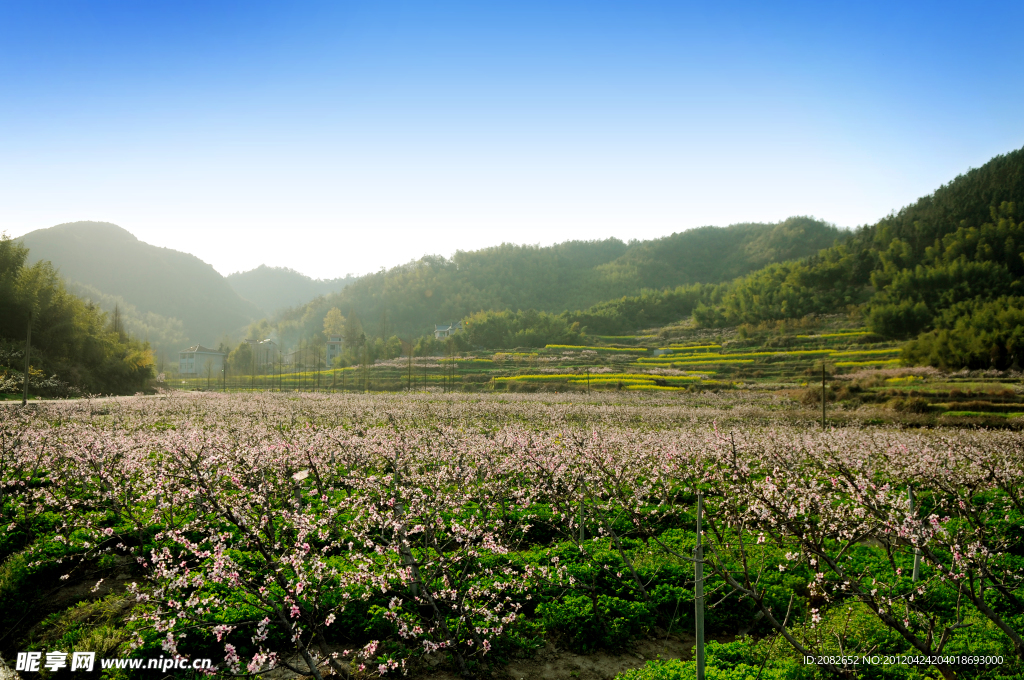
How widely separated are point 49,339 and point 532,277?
5705 inches

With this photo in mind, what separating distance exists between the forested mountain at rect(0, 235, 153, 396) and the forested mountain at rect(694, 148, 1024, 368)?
3244 inches

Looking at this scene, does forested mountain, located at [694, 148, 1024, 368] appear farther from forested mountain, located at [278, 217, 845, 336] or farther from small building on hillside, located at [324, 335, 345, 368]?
small building on hillside, located at [324, 335, 345, 368]

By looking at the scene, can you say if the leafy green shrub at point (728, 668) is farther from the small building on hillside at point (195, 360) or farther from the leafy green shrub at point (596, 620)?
the small building on hillside at point (195, 360)

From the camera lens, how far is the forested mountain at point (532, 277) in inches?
6166

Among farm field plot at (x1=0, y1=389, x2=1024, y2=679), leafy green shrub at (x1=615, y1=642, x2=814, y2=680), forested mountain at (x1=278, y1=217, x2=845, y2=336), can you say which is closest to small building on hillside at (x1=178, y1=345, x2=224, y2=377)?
forested mountain at (x1=278, y1=217, x2=845, y2=336)

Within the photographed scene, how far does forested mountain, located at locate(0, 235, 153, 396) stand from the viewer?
36281mm

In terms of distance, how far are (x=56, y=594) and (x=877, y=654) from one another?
11892 millimetres

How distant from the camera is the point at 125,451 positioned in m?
11.0

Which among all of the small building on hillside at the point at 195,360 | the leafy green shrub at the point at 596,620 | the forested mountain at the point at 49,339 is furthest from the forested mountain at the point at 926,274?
the small building on hillside at the point at 195,360

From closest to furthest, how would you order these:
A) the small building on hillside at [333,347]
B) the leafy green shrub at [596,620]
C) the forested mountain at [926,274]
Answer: the leafy green shrub at [596,620] < the forested mountain at [926,274] < the small building on hillside at [333,347]

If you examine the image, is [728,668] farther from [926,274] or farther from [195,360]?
[195,360]

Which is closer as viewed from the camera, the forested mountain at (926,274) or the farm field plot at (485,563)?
the farm field plot at (485,563)

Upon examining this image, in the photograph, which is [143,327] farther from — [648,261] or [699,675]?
[699,675]

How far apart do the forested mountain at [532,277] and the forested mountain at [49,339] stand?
99.4 meters
